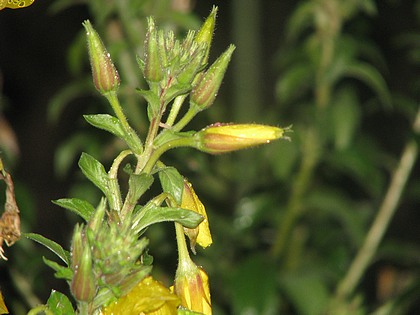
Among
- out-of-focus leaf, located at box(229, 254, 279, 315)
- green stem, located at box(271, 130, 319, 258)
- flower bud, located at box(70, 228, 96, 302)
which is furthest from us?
green stem, located at box(271, 130, 319, 258)


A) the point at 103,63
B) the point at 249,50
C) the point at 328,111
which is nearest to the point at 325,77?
the point at 328,111

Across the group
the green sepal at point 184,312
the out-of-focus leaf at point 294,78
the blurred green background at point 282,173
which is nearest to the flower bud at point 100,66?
the green sepal at point 184,312

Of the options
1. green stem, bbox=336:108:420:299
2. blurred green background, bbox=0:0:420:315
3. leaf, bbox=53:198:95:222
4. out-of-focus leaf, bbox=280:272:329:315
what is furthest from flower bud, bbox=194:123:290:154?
green stem, bbox=336:108:420:299

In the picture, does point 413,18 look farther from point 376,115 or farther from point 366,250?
point 366,250

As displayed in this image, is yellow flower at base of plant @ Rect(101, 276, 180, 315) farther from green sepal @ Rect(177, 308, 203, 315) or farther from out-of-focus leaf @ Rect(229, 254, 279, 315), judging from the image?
out-of-focus leaf @ Rect(229, 254, 279, 315)

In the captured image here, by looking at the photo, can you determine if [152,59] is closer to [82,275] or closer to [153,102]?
[153,102]

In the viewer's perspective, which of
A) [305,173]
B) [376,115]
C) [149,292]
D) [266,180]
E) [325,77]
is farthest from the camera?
[376,115]

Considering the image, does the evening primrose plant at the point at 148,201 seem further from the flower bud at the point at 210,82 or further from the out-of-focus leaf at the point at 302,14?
the out-of-focus leaf at the point at 302,14

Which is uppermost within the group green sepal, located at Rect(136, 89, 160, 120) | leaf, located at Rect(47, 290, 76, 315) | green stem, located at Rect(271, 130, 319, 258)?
green sepal, located at Rect(136, 89, 160, 120)
